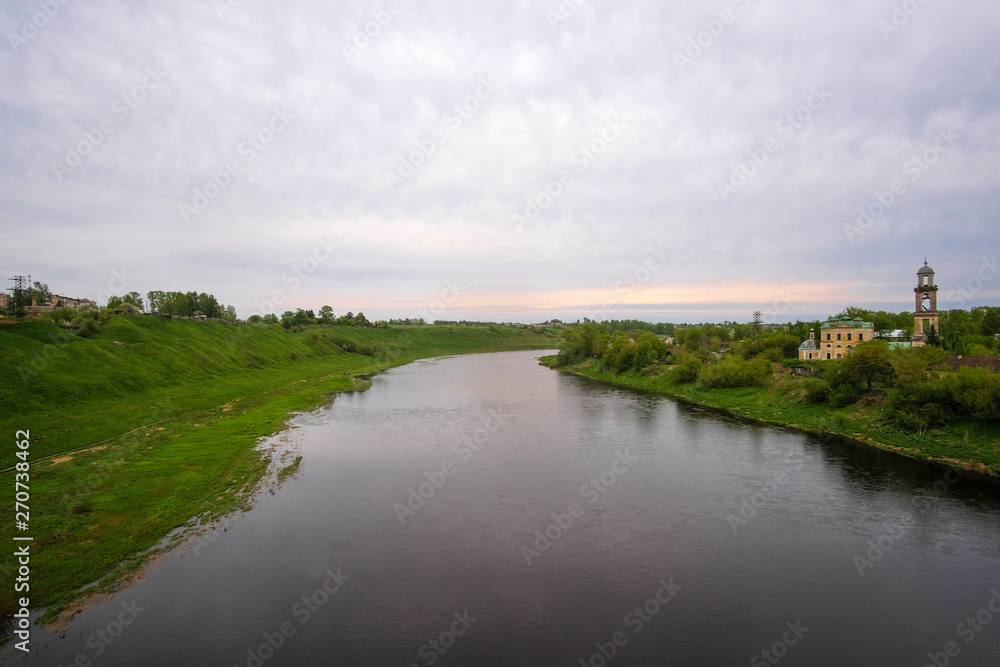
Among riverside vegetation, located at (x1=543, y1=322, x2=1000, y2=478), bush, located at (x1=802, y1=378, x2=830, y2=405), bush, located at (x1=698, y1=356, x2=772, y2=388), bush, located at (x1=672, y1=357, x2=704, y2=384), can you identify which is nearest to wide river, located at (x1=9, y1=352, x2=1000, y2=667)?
riverside vegetation, located at (x1=543, y1=322, x2=1000, y2=478)

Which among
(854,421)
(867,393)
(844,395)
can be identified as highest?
(867,393)

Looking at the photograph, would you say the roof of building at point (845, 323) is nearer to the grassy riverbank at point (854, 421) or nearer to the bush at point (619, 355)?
the grassy riverbank at point (854, 421)

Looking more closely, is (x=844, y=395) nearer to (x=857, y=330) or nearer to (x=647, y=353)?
(x=857, y=330)

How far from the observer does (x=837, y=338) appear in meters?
57.9

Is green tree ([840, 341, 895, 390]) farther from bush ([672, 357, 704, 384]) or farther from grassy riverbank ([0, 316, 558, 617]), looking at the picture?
grassy riverbank ([0, 316, 558, 617])

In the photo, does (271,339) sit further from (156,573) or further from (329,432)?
(156,573)

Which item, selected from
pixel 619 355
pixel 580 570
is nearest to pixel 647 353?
pixel 619 355

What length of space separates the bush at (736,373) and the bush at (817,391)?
27.8ft

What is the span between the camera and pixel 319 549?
17.7m

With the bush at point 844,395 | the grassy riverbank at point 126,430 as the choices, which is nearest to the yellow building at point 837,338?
the bush at point 844,395

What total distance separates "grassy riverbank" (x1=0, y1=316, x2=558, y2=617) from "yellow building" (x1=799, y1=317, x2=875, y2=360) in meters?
55.3

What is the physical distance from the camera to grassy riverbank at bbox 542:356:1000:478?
2694 cm

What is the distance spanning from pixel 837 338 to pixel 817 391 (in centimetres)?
2341

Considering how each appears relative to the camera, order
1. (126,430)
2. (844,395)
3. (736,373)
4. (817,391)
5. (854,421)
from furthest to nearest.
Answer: (736,373) < (817,391) < (844,395) < (854,421) < (126,430)
